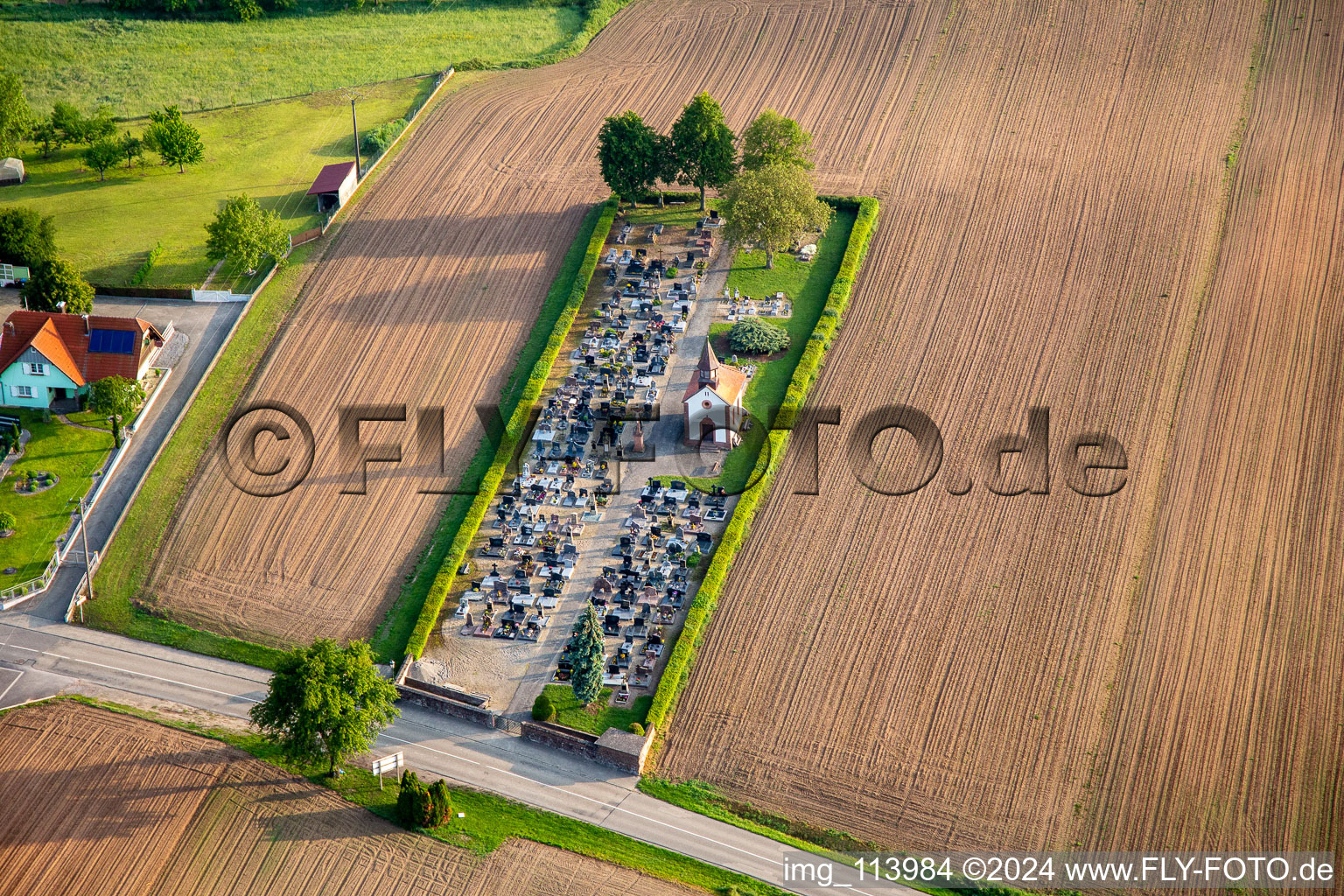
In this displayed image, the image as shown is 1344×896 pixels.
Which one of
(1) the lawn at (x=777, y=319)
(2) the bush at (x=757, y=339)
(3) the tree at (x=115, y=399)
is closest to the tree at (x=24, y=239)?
(3) the tree at (x=115, y=399)

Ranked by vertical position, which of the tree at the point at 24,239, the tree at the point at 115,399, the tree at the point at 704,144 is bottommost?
the tree at the point at 115,399

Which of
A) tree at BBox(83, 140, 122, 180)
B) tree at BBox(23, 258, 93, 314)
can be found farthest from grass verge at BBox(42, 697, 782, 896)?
tree at BBox(83, 140, 122, 180)

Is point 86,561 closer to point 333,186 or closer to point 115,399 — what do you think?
point 115,399

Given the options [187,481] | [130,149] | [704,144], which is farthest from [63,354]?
[704,144]

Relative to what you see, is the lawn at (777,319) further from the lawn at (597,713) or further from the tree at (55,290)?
the tree at (55,290)

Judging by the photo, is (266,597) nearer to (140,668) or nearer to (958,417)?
(140,668)

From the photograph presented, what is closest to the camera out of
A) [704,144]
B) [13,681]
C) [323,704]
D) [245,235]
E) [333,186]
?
[323,704]
